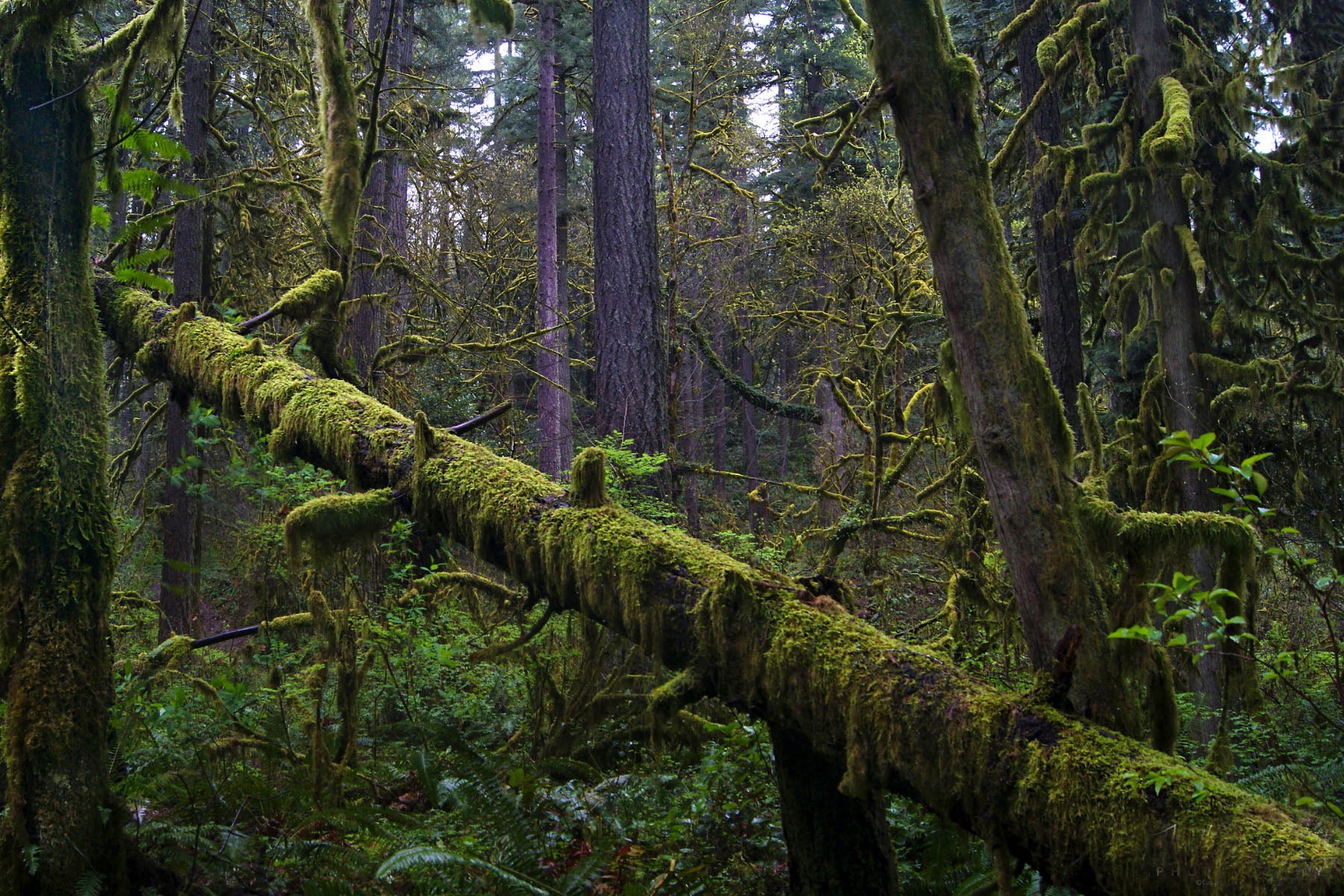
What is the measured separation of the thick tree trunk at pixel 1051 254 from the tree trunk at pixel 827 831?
250 inches

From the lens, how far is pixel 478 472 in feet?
14.6

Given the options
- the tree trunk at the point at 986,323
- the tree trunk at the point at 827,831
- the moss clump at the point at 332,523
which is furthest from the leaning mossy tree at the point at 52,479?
the tree trunk at the point at 986,323

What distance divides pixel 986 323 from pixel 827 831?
2375 millimetres

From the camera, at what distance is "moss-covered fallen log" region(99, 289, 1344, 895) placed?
2.79 metres

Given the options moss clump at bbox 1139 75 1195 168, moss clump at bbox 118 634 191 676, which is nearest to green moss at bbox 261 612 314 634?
moss clump at bbox 118 634 191 676

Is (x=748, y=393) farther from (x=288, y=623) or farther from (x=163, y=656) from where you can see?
(x=163, y=656)

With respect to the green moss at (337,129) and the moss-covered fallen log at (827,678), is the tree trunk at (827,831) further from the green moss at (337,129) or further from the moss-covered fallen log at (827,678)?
the green moss at (337,129)

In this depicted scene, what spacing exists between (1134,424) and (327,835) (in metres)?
7.13

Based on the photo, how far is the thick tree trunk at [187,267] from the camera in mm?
9414

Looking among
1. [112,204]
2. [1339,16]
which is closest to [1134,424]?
[1339,16]

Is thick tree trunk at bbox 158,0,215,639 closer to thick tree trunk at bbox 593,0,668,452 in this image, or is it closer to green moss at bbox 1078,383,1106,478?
thick tree trunk at bbox 593,0,668,452

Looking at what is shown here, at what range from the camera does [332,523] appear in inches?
168

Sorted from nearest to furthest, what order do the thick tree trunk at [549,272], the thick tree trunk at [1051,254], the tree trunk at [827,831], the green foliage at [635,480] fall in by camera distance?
the tree trunk at [827,831] < the green foliage at [635,480] < the thick tree trunk at [1051,254] < the thick tree trunk at [549,272]

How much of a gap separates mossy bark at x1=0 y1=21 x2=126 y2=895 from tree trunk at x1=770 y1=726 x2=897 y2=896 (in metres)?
2.87
